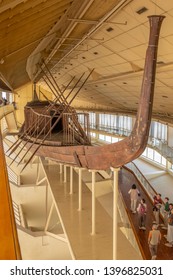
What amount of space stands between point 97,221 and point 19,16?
5008mm

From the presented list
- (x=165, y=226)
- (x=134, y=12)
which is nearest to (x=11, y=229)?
(x=134, y=12)

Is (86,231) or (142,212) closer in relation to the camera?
(86,231)

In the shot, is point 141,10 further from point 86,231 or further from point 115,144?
point 86,231

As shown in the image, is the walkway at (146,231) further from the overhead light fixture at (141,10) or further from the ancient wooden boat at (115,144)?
the overhead light fixture at (141,10)

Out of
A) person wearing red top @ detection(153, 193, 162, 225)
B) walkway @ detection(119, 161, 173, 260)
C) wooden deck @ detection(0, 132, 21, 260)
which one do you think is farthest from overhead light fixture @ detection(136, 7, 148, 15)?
wooden deck @ detection(0, 132, 21, 260)

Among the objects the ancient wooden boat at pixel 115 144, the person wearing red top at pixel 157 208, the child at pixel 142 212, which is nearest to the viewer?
the ancient wooden boat at pixel 115 144

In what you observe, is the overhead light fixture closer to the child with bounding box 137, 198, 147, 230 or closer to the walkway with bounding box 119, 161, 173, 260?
the child with bounding box 137, 198, 147, 230

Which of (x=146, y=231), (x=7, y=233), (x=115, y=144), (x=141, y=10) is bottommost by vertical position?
(x=146, y=231)

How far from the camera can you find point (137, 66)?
37.8ft

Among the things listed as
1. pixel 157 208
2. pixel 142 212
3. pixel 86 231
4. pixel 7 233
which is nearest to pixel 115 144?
pixel 86 231

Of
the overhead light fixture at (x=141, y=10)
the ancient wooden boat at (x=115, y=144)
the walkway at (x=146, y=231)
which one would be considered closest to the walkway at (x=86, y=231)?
the walkway at (x=146, y=231)

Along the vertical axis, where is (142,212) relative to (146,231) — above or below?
above

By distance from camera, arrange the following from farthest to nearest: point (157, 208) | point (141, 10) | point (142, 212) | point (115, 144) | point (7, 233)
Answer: point (157, 208)
point (142, 212)
point (141, 10)
point (115, 144)
point (7, 233)

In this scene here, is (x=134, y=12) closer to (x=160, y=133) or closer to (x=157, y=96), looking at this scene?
(x=157, y=96)
